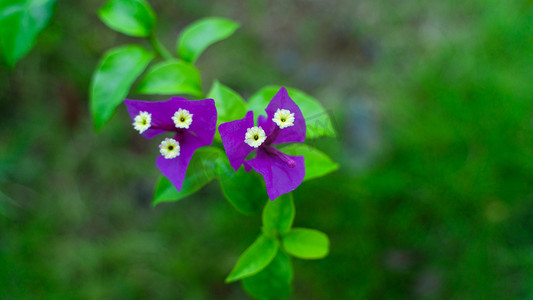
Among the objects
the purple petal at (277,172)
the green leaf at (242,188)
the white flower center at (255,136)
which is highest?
the white flower center at (255,136)

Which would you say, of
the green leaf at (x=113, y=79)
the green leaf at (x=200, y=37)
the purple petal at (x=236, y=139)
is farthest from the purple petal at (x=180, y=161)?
the green leaf at (x=200, y=37)

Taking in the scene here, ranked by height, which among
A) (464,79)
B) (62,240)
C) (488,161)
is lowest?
(62,240)

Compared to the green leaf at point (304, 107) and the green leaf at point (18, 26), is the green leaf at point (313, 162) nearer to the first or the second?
the green leaf at point (304, 107)

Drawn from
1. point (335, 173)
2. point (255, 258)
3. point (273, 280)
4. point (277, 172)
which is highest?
point (277, 172)

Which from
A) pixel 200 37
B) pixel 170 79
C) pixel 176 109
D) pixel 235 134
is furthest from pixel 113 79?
pixel 235 134

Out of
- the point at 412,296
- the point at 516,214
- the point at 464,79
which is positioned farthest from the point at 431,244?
the point at 464,79

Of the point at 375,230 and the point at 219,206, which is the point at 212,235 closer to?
the point at 219,206

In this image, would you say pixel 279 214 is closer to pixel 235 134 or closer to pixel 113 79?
pixel 235 134
